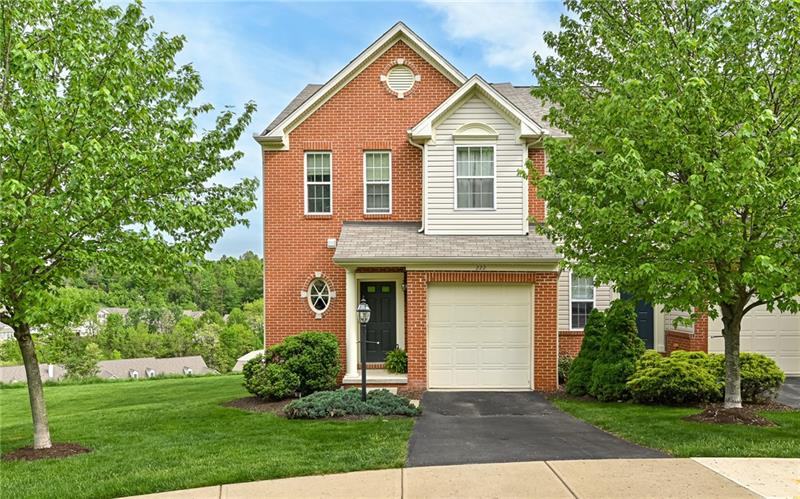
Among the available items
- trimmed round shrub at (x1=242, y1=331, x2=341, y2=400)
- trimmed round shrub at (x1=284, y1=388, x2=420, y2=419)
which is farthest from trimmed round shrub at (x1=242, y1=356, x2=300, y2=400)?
trimmed round shrub at (x1=284, y1=388, x2=420, y2=419)

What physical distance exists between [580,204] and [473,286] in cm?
504

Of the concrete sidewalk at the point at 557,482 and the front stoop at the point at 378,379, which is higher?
the concrete sidewalk at the point at 557,482

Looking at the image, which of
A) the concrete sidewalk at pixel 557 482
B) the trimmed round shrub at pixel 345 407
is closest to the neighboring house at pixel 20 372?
the trimmed round shrub at pixel 345 407

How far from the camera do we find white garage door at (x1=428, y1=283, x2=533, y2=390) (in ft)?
43.4

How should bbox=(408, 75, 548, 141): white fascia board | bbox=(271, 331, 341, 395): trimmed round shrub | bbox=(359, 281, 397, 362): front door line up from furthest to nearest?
bbox=(359, 281, 397, 362): front door < bbox=(408, 75, 548, 141): white fascia board < bbox=(271, 331, 341, 395): trimmed round shrub

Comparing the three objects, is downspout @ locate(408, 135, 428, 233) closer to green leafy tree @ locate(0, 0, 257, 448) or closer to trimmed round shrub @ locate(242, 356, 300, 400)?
trimmed round shrub @ locate(242, 356, 300, 400)

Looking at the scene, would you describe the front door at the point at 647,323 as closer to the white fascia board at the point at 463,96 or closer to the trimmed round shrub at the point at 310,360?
the white fascia board at the point at 463,96

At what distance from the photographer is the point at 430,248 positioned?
1324 cm

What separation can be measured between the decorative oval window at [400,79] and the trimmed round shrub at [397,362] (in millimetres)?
6988

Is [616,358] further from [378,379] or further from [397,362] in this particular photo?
[378,379]

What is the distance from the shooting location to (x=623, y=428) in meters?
8.94

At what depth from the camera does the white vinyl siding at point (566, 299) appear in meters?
15.3

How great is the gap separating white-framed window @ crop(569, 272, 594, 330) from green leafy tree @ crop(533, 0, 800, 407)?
5.74m

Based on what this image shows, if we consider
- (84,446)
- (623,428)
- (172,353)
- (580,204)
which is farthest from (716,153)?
(172,353)
